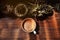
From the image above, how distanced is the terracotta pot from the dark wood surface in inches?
2.5

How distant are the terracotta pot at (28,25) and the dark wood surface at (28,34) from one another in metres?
0.06

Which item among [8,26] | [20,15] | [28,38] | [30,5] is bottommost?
[28,38]

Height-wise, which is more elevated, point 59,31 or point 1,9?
point 1,9

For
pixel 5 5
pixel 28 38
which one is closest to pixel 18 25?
pixel 28 38

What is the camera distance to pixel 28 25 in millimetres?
1796

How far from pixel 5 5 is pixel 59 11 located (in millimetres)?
750

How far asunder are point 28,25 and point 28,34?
0.39 feet

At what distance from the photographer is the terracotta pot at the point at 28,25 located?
1.76 m

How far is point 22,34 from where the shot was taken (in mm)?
1793

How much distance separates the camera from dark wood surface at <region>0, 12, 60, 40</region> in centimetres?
178

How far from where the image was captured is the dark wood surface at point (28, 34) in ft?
5.82

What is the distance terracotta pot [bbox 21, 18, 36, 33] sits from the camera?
1764 mm

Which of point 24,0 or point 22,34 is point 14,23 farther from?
point 24,0

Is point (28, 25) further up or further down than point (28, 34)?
further up
